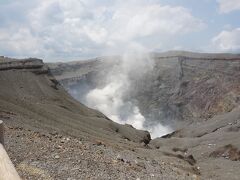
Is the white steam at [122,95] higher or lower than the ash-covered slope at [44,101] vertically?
higher

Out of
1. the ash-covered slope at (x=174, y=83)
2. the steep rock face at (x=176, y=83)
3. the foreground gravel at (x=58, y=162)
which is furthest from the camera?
the steep rock face at (x=176, y=83)

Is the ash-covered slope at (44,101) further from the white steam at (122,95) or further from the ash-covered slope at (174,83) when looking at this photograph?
the white steam at (122,95)

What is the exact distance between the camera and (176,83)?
167250mm

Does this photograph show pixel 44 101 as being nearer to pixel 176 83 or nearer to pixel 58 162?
pixel 58 162

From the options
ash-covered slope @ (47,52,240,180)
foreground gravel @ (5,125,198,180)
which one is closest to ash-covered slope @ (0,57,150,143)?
foreground gravel @ (5,125,198,180)

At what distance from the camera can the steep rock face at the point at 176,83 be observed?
149 meters

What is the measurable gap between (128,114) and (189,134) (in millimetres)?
76889

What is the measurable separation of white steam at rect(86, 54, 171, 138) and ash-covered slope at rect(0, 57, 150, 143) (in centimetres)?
7615

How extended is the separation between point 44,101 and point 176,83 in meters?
102

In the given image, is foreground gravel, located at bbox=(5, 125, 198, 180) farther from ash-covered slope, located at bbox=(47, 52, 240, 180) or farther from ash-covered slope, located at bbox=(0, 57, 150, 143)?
ash-covered slope, located at bbox=(47, 52, 240, 180)

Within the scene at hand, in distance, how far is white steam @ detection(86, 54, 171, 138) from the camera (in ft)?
555

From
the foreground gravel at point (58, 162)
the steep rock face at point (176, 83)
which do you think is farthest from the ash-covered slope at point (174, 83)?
the foreground gravel at point (58, 162)

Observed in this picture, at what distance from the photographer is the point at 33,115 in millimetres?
51531

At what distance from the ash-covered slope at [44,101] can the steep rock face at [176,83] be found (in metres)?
67.6
